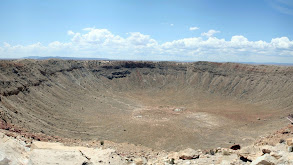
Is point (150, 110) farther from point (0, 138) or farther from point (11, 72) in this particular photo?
point (0, 138)

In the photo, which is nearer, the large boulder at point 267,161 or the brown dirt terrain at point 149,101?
the large boulder at point 267,161

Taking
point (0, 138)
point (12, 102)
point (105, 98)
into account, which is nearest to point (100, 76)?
point (105, 98)

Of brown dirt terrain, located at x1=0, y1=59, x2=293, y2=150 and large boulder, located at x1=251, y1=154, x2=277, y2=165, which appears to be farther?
brown dirt terrain, located at x1=0, y1=59, x2=293, y2=150

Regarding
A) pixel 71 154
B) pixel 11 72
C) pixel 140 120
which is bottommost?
pixel 140 120

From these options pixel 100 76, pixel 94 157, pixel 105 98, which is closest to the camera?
pixel 94 157

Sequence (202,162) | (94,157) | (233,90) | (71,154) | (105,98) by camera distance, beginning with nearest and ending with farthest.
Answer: (202,162), (71,154), (94,157), (105,98), (233,90)

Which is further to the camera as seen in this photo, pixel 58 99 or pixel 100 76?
pixel 100 76

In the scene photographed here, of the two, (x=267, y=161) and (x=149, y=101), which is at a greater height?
(x=267, y=161)

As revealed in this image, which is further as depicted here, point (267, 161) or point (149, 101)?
point (149, 101)
